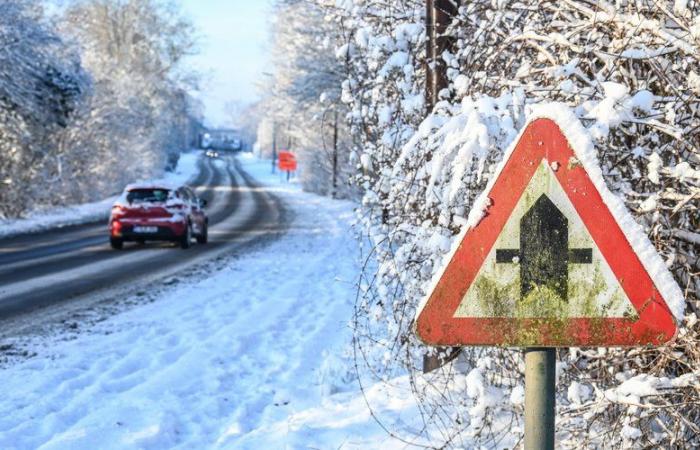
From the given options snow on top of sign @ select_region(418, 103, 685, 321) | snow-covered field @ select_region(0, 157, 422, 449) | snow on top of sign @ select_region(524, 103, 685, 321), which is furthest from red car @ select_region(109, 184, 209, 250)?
snow on top of sign @ select_region(524, 103, 685, 321)

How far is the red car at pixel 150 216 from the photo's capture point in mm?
17250

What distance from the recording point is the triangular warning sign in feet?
7.09

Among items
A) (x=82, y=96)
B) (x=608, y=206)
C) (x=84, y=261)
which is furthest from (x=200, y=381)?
(x=82, y=96)

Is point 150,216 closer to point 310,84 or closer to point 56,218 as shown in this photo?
point 56,218

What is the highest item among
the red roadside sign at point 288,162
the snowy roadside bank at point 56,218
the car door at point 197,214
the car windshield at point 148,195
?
the red roadside sign at point 288,162

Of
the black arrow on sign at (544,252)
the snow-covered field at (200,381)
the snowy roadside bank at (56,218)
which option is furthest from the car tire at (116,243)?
the black arrow on sign at (544,252)

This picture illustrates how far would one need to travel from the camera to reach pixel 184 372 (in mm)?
6461

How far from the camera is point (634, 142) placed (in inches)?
145

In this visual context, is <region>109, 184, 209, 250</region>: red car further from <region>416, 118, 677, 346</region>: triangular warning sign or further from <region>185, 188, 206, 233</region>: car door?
<region>416, 118, 677, 346</region>: triangular warning sign

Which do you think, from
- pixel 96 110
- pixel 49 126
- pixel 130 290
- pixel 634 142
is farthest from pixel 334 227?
pixel 634 142

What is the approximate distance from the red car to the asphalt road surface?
33 centimetres

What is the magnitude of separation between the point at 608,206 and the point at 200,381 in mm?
4711

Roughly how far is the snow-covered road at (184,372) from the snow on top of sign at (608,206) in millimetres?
2905

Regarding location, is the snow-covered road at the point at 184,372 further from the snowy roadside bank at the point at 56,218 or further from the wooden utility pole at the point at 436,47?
the snowy roadside bank at the point at 56,218
